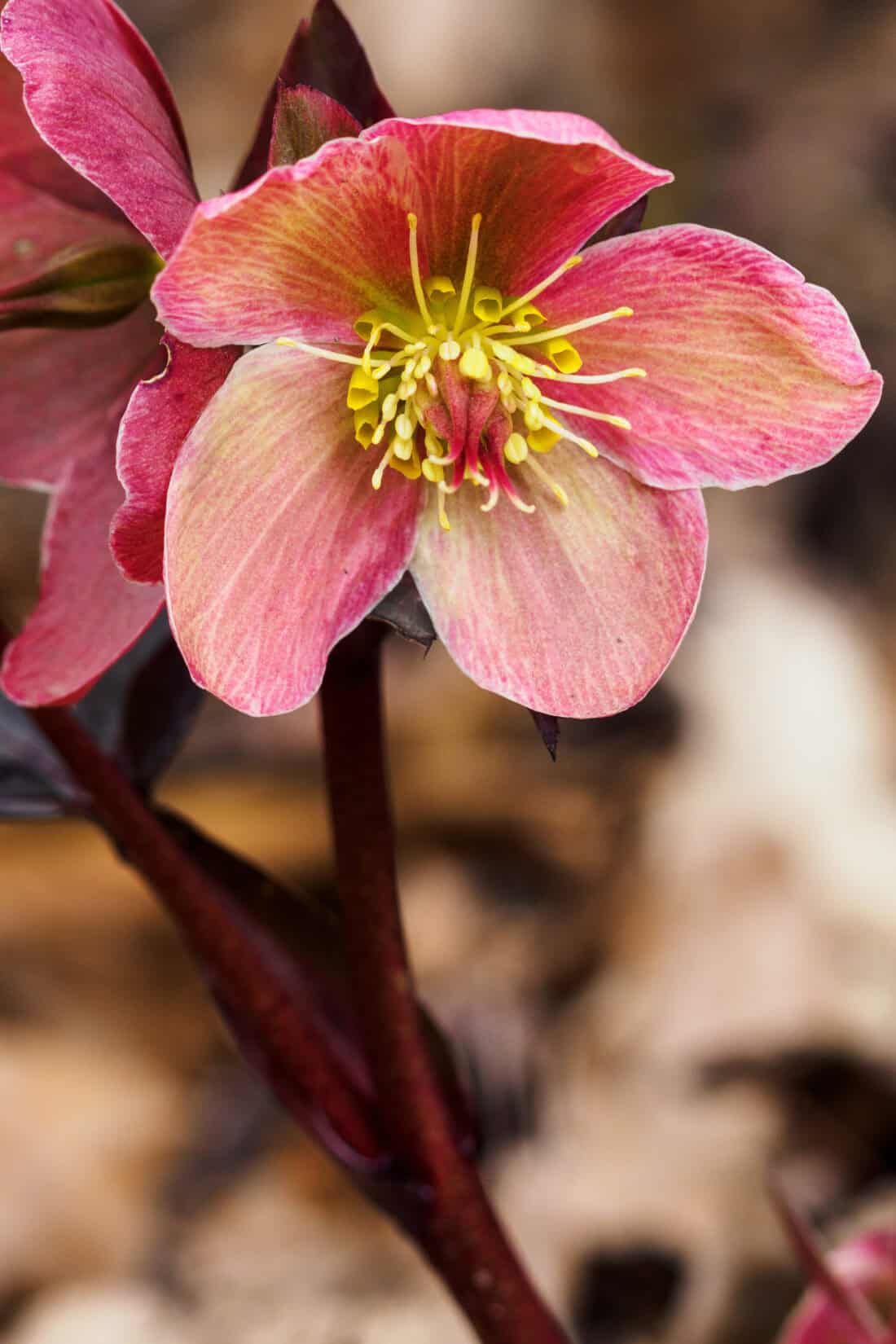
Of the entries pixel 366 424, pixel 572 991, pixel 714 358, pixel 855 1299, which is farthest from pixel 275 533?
pixel 572 991

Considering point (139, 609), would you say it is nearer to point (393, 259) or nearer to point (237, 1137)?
point (393, 259)

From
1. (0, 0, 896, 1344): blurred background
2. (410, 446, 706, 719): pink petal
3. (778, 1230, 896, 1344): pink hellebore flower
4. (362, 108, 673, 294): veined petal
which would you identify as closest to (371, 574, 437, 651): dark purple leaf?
(410, 446, 706, 719): pink petal

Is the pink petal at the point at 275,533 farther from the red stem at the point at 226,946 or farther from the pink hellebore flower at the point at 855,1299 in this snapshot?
the pink hellebore flower at the point at 855,1299

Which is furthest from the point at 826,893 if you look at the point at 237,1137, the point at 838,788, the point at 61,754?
the point at 61,754

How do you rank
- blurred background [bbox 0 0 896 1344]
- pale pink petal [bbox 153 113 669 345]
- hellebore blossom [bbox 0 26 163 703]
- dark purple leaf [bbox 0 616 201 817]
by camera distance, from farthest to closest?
blurred background [bbox 0 0 896 1344]
dark purple leaf [bbox 0 616 201 817]
hellebore blossom [bbox 0 26 163 703]
pale pink petal [bbox 153 113 669 345]

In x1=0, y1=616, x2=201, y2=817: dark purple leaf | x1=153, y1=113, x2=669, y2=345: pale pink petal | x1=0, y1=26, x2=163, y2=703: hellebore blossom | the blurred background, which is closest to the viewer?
x1=153, y1=113, x2=669, y2=345: pale pink petal

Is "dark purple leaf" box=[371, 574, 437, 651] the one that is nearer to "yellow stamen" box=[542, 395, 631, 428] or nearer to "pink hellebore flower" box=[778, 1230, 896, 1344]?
"yellow stamen" box=[542, 395, 631, 428]
